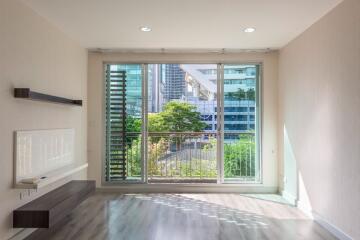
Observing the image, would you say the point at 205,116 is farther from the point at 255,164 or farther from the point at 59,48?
the point at 59,48

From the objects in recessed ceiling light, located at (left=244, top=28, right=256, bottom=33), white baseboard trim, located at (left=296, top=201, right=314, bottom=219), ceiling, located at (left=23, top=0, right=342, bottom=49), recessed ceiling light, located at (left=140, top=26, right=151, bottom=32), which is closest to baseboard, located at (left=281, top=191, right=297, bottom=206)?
white baseboard trim, located at (left=296, top=201, right=314, bottom=219)

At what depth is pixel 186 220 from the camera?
392 cm

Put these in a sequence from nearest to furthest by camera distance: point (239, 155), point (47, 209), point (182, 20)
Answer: point (47, 209)
point (182, 20)
point (239, 155)

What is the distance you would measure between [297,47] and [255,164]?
7.15ft

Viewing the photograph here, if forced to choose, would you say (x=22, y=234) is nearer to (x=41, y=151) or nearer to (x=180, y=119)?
(x=41, y=151)

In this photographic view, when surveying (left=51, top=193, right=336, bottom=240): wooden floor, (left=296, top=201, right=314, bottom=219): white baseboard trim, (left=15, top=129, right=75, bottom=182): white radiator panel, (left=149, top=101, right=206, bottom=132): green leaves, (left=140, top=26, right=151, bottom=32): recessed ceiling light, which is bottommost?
(left=51, top=193, right=336, bottom=240): wooden floor

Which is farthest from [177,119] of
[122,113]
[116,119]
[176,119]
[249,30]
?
[249,30]

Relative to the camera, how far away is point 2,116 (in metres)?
2.86

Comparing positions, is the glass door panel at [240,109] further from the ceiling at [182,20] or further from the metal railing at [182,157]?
the ceiling at [182,20]

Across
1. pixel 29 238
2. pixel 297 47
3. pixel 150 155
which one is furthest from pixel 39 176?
pixel 297 47

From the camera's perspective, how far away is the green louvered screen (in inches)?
219

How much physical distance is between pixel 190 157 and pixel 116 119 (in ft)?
5.03

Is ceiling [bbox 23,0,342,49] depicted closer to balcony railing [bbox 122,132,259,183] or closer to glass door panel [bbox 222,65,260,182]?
glass door panel [bbox 222,65,260,182]

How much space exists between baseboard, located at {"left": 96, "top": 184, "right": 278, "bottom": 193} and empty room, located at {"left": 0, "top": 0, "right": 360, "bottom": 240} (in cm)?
2
